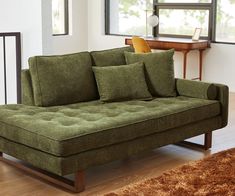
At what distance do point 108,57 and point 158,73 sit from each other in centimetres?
48

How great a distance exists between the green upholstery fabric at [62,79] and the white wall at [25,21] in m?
1.08

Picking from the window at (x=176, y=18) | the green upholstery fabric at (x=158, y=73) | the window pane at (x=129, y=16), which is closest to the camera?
the green upholstery fabric at (x=158, y=73)

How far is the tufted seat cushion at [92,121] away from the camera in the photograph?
9.74 feet

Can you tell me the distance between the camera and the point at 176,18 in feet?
24.9

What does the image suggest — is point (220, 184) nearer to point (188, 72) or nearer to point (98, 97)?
point (98, 97)

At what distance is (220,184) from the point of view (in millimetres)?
3160

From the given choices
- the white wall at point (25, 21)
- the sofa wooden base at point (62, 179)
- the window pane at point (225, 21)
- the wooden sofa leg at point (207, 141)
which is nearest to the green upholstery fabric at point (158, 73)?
the wooden sofa leg at point (207, 141)

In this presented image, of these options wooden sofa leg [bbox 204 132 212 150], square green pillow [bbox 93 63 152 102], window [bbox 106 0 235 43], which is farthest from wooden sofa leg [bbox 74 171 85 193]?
window [bbox 106 0 235 43]

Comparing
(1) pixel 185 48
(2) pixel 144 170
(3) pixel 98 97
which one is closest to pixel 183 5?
(1) pixel 185 48

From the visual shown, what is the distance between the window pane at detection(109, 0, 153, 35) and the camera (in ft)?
26.6

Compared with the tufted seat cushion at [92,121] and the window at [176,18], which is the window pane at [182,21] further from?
the tufted seat cushion at [92,121]

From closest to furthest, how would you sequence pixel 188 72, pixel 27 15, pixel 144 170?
pixel 144 170 → pixel 27 15 → pixel 188 72

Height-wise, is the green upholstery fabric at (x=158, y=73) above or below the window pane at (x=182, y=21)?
below

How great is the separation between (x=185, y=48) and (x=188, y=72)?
0.74m
